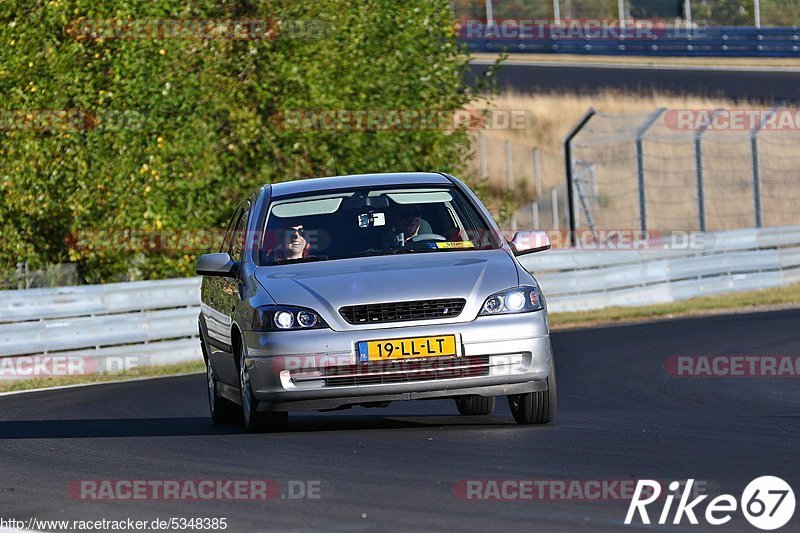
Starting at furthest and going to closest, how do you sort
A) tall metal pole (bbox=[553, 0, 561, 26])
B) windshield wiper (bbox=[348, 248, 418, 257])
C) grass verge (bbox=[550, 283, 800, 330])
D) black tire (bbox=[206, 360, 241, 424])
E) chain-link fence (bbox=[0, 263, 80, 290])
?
tall metal pole (bbox=[553, 0, 561, 26]) < grass verge (bbox=[550, 283, 800, 330]) < chain-link fence (bbox=[0, 263, 80, 290]) < black tire (bbox=[206, 360, 241, 424]) < windshield wiper (bbox=[348, 248, 418, 257])

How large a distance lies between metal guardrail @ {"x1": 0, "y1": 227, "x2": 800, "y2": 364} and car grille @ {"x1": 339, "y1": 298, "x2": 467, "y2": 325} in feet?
31.3

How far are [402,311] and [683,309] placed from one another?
1522 cm

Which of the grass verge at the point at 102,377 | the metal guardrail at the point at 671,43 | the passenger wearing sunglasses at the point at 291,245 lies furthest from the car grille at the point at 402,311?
the metal guardrail at the point at 671,43

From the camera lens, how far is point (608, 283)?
24109mm

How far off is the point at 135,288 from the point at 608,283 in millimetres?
8003

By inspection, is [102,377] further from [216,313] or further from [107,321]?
[216,313]

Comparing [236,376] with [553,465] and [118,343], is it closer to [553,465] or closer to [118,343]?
Answer: [553,465]

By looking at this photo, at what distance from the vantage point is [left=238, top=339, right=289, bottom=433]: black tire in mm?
9571

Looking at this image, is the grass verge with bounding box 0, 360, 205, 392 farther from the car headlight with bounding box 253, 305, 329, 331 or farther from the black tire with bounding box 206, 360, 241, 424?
the car headlight with bounding box 253, 305, 329, 331

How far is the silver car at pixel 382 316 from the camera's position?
9.00 metres

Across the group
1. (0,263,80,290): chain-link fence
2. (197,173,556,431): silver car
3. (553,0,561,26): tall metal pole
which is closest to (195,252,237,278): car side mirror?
(197,173,556,431): silver car

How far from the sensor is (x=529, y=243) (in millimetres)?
10078

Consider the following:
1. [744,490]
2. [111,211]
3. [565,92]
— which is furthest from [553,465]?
[565,92]

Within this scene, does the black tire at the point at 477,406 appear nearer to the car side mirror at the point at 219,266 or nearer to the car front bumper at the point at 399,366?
the car front bumper at the point at 399,366
